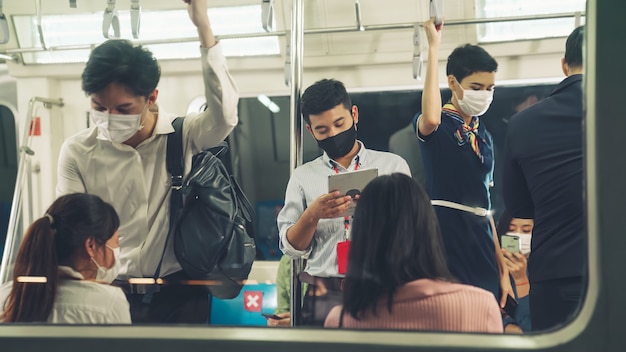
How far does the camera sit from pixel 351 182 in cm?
194

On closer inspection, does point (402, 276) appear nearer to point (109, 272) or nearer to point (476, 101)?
point (476, 101)

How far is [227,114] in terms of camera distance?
2.04 metres

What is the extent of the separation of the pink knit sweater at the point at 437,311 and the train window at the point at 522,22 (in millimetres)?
683

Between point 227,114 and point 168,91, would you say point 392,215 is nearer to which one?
point 227,114

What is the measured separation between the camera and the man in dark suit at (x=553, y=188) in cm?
175

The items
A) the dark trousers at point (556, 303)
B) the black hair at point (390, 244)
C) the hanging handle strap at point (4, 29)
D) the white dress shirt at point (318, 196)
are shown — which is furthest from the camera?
the hanging handle strap at point (4, 29)

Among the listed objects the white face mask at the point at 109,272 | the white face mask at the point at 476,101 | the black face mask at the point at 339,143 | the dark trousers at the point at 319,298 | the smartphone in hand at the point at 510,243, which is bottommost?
the dark trousers at the point at 319,298

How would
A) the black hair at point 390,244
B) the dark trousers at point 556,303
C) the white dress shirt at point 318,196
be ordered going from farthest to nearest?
the white dress shirt at point 318,196
the black hair at point 390,244
the dark trousers at point 556,303

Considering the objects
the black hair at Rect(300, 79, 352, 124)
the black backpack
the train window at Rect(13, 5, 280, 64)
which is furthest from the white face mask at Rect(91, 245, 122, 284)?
the black hair at Rect(300, 79, 352, 124)

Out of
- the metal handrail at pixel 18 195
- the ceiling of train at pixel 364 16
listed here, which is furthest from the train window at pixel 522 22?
the metal handrail at pixel 18 195

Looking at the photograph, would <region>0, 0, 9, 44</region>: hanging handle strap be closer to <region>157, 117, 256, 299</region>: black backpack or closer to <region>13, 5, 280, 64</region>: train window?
<region>13, 5, 280, 64</region>: train window

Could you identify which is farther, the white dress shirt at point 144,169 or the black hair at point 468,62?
the white dress shirt at point 144,169

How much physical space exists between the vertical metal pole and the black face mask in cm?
8

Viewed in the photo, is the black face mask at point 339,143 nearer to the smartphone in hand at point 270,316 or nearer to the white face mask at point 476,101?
the white face mask at point 476,101
